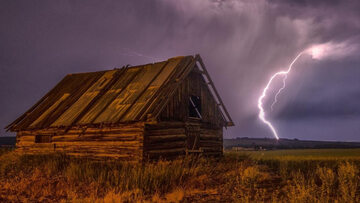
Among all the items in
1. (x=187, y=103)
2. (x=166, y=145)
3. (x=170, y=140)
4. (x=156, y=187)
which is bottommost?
(x=156, y=187)

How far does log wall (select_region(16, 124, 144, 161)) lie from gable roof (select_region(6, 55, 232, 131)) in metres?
0.58

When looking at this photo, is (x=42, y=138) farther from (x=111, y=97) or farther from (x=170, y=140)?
(x=170, y=140)

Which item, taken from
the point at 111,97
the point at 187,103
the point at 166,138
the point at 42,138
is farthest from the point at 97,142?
the point at 187,103

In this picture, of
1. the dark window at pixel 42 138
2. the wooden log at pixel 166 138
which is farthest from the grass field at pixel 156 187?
the dark window at pixel 42 138

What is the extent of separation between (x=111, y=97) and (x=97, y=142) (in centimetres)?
269

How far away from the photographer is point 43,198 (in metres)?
8.08

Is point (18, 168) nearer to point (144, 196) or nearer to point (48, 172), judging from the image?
point (48, 172)

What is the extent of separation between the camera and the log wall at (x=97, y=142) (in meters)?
13.8

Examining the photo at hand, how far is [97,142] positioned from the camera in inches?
590

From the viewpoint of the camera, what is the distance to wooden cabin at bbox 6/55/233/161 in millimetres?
13977

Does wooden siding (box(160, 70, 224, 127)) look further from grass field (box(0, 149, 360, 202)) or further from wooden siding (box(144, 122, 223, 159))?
grass field (box(0, 149, 360, 202))

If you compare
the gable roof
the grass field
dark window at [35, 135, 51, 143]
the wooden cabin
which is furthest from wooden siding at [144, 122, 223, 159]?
dark window at [35, 135, 51, 143]

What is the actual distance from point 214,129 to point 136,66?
6.27 m

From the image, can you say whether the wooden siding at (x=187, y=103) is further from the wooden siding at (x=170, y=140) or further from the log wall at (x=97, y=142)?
the log wall at (x=97, y=142)
